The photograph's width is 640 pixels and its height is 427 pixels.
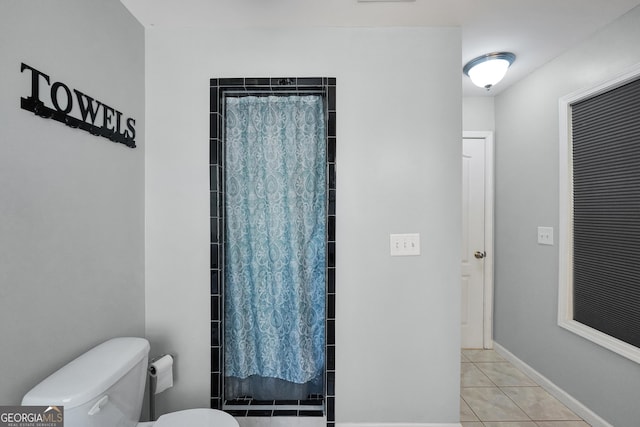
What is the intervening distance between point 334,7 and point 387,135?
75 centimetres

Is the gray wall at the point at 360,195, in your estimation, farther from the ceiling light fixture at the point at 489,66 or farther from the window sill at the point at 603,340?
the window sill at the point at 603,340

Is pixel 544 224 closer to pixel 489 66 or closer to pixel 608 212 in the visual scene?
pixel 608 212

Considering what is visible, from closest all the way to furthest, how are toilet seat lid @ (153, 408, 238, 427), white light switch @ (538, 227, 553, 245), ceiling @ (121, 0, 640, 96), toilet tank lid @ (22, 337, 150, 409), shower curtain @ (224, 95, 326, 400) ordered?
1. toilet tank lid @ (22, 337, 150, 409)
2. toilet seat lid @ (153, 408, 238, 427)
3. ceiling @ (121, 0, 640, 96)
4. shower curtain @ (224, 95, 326, 400)
5. white light switch @ (538, 227, 553, 245)

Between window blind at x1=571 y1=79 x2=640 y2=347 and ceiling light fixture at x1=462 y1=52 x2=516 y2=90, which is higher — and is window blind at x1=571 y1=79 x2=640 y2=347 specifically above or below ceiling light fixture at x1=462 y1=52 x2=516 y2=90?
below

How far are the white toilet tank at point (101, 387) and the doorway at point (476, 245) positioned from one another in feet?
9.30

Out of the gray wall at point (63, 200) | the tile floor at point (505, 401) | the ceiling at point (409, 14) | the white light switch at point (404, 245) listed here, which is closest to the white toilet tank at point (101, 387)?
the gray wall at point (63, 200)

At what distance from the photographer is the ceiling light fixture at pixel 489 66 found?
2.14 metres

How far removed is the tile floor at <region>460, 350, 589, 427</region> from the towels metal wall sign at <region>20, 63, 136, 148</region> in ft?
8.84

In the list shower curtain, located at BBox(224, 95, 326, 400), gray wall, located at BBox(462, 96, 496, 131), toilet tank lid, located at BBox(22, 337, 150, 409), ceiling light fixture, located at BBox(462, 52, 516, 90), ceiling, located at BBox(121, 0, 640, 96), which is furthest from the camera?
gray wall, located at BBox(462, 96, 496, 131)

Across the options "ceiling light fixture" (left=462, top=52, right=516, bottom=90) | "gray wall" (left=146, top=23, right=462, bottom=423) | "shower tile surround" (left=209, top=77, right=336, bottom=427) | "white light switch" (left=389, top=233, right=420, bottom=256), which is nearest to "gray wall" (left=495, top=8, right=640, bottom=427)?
"ceiling light fixture" (left=462, top=52, right=516, bottom=90)

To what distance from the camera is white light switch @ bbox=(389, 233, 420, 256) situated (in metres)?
1.79

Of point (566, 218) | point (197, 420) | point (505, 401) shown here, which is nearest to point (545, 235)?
point (566, 218)

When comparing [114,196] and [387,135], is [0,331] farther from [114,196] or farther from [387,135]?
[387,135]

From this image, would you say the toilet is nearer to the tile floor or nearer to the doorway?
the tile floor
